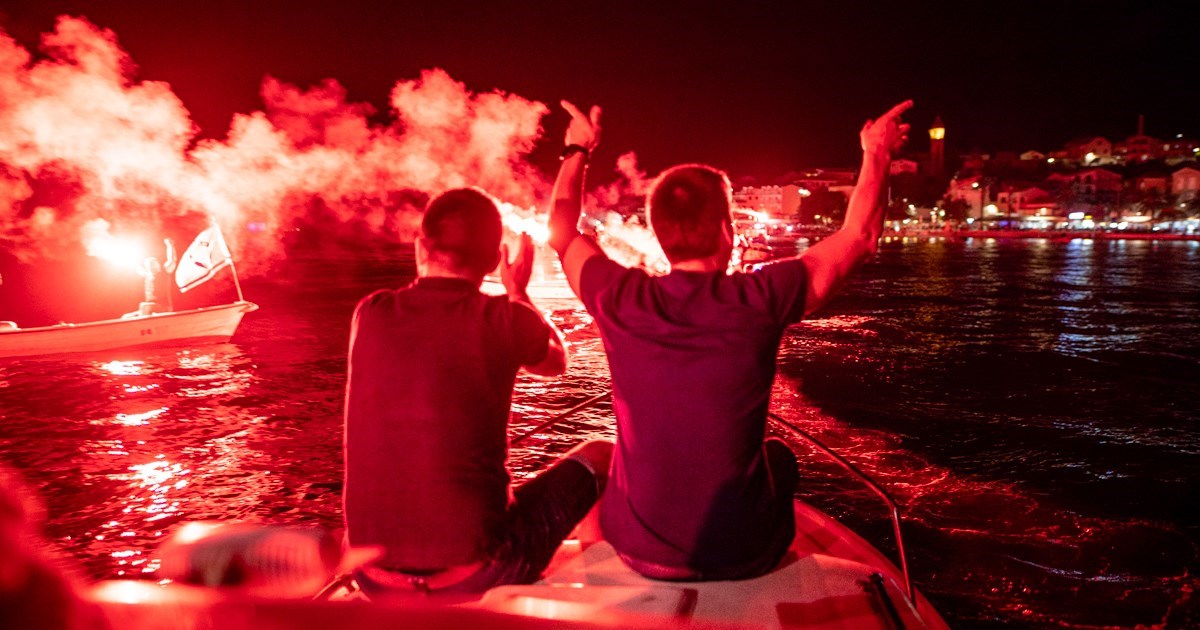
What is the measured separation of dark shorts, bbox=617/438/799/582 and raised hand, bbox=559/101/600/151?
66.9 inches

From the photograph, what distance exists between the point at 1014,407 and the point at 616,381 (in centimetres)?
1228

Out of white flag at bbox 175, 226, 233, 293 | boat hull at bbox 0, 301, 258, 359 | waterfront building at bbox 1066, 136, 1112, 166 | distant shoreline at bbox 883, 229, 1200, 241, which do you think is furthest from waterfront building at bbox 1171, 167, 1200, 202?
boat hull at bbox 0, 301, 258, 359

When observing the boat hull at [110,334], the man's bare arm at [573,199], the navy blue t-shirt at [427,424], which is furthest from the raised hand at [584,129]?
the boat hull at [110,334]

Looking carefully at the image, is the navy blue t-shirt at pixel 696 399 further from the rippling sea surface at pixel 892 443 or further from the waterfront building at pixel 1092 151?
the waterfront building at pixel 1092 151

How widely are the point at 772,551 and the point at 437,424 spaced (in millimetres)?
1430

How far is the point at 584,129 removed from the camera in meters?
3.67

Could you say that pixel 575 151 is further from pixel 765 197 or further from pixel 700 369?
pixel 765 197

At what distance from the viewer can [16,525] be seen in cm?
115

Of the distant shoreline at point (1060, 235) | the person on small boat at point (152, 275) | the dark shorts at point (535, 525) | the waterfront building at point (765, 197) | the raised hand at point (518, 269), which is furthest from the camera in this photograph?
the waterfront building at point (765, 197)

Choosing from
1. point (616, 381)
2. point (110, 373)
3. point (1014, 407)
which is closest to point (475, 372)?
point (616, 381)

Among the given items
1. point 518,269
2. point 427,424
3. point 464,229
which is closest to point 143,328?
point 518,269

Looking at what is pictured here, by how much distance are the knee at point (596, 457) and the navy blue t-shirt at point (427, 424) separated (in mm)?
823

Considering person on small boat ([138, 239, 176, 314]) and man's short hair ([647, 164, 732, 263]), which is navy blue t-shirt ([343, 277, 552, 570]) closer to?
man's short hair ([647, 164, 732, 263])

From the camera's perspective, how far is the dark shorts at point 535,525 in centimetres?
281
